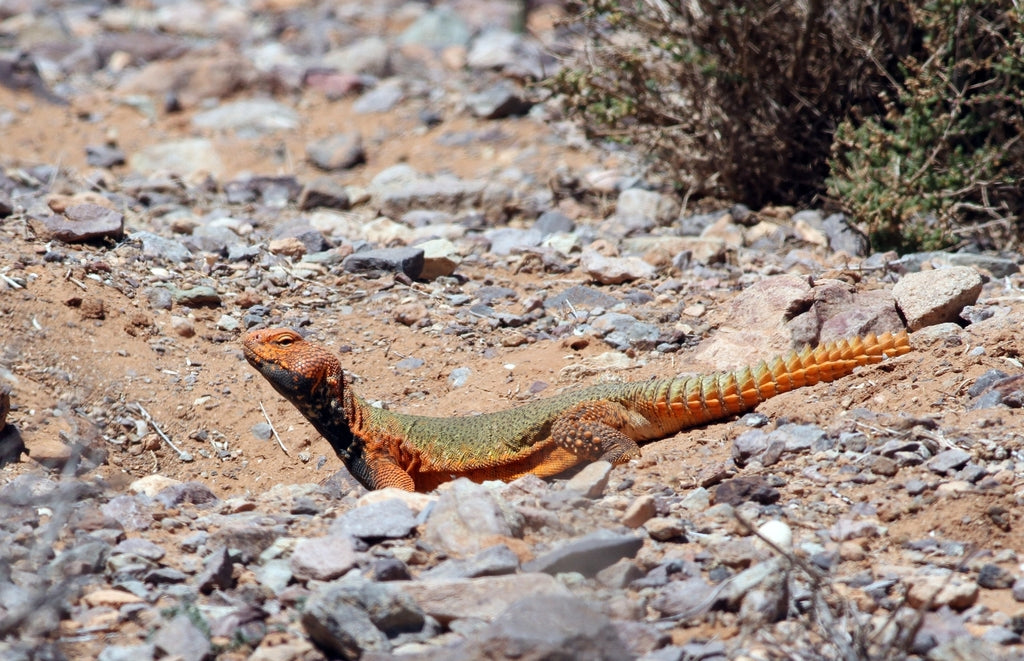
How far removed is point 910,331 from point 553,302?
2.65 meters

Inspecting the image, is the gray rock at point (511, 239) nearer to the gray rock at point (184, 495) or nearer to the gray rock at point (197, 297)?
the gray rock at point (197, 297)

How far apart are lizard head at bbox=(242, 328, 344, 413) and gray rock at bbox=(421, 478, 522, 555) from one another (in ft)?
5.99

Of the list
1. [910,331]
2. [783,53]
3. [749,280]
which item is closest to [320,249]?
[749,280]

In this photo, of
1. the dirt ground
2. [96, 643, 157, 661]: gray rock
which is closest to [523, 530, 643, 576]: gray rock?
the dirt ground

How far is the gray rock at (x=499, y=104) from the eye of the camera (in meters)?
13.1

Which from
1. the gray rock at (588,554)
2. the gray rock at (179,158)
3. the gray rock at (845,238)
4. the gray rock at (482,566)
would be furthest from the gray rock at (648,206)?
the gray rock at (482,566)

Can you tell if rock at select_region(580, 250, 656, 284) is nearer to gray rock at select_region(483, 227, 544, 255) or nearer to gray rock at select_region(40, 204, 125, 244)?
gray rock at select_region(483, 227, 544, 255)

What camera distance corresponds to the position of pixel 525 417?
607 centimetres

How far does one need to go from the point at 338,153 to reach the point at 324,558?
8.88 metres

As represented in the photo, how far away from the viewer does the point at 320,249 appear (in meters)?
9.08

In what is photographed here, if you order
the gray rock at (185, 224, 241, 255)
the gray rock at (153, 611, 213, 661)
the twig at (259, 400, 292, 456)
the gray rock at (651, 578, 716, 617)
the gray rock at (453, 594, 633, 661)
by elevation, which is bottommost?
the twig at (259, 400, 292, 456)

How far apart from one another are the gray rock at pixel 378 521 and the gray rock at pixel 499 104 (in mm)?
9006

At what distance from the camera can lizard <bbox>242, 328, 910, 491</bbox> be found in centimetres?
590

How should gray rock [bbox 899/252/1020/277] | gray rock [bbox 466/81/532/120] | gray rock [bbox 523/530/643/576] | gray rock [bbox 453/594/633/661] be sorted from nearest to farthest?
gray rock [bbox 453/594/633/661]
gray rock [bbox 523/530/643/576]
gray rock [bbox 899/252/1020/277]
gray rock [bbox 466/81/532/120]
